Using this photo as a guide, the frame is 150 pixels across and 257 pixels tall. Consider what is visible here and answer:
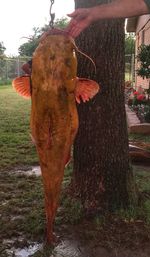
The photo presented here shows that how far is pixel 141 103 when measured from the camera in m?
14.4

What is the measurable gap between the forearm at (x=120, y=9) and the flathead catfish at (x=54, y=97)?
0.33m

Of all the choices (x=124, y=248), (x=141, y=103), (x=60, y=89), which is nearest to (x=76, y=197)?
(x=124, y=248)

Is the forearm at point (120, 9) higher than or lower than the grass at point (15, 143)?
higher

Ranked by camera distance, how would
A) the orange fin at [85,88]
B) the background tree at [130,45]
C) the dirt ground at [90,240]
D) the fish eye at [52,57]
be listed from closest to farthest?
1. the fish eye at [52,57]
2. the orange fin at [85,88]
3. the dirt ground at [90,240]
4. the background tree at [130,45]

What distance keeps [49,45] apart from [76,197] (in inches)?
107

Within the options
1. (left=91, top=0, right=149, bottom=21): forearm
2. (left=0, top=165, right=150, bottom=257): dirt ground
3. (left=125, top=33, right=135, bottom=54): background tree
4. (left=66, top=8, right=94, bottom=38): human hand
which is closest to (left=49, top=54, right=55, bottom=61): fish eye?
(left=66, top=8, right=94, bottom=38): human hand

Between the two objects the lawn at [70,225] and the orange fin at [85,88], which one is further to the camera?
the lawn at [70,225]

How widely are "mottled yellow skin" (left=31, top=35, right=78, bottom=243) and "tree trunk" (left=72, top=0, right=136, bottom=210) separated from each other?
205 cm

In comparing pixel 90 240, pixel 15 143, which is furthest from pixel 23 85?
pixel 15 143

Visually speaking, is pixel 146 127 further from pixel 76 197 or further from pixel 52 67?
pixel 52 67

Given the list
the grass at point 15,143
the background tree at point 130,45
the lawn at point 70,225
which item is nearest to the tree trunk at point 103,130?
the lawn at point 70,225

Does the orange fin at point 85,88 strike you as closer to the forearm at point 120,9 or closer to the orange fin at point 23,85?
the orange fin at point 23,85

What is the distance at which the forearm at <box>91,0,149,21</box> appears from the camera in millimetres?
2424

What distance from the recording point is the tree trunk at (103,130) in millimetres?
4285
